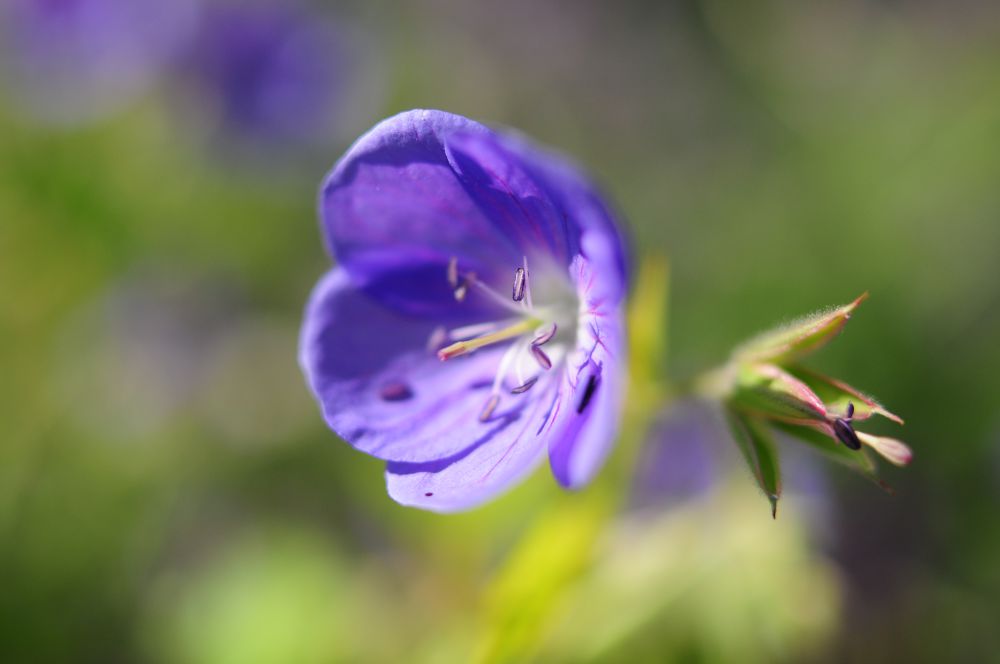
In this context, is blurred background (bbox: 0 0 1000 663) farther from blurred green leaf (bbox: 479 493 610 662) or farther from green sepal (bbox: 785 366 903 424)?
green sepal (bbox: 785 366 903 424)

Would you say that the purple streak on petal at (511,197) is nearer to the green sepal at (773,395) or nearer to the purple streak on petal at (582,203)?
the purple streak on petal at (582,203)

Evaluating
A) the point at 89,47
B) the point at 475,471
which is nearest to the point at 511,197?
the point at 475,471

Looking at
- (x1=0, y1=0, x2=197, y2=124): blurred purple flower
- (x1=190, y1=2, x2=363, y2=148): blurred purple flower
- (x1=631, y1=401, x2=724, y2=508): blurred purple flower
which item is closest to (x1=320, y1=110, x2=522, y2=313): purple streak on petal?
(x1=631, y1=401, x2=724, y2=508): blurred purple flower

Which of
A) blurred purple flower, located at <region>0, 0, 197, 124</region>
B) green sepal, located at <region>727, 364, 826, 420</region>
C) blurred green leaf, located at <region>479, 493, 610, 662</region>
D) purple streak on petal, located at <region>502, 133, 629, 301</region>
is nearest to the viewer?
purple streak on petal, located at <region>502, 133, 629, 301</region>

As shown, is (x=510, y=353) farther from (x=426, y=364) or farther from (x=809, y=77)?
(x=809, y=77)

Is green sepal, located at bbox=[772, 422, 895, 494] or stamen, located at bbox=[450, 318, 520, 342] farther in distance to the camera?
stamen, located at bbox=[450, 318, 520, 342]

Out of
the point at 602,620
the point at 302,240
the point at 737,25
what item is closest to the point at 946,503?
the point at 602,620

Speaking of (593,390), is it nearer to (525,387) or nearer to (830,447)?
(525,387)
